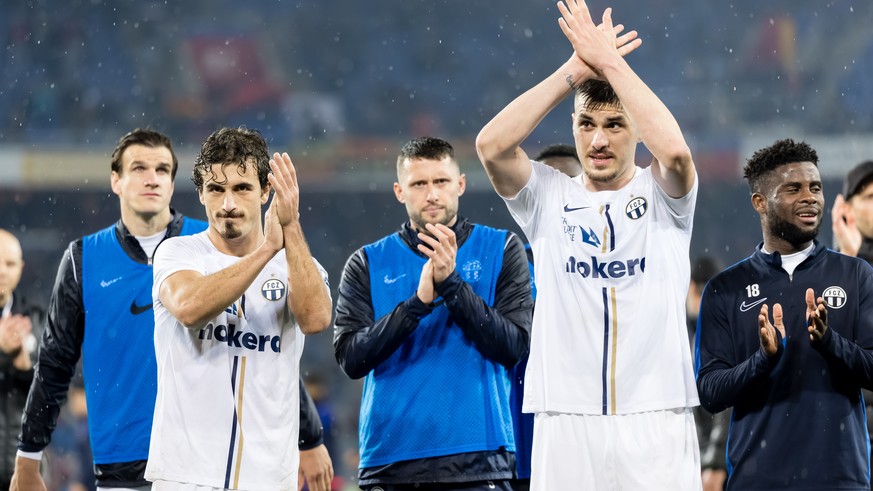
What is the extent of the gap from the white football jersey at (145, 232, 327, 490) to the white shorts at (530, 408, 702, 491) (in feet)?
3.00

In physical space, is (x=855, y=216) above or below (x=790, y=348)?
above

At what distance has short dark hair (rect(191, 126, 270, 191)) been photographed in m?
3.89

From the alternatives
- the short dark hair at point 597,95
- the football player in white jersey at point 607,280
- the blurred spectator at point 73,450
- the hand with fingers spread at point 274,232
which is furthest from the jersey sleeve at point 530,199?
the blurred spectator at point 73,450

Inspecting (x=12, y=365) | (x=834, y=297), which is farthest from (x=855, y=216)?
(x=12, y=365)

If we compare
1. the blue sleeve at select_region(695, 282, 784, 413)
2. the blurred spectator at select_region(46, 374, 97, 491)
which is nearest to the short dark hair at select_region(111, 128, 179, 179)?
the blue sleeve at select_region(695, 282, 784, 413)

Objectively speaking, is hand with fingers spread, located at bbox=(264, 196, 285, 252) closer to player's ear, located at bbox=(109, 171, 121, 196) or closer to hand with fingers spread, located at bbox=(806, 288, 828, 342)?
player's ear, located at bbox=(109, 171, 121, 196)

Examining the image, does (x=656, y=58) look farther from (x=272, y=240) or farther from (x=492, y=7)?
(x=272, y=240)

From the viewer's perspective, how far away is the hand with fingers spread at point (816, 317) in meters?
3.60

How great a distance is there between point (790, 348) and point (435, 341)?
1.39 m

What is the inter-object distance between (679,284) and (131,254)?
2556 millimetres

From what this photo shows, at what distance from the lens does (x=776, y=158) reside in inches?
161

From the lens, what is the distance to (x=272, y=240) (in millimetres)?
3635

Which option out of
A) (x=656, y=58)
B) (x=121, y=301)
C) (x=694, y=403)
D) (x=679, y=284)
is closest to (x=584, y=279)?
(x=679, y=284)

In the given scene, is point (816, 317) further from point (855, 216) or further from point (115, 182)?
point (115, 182)
